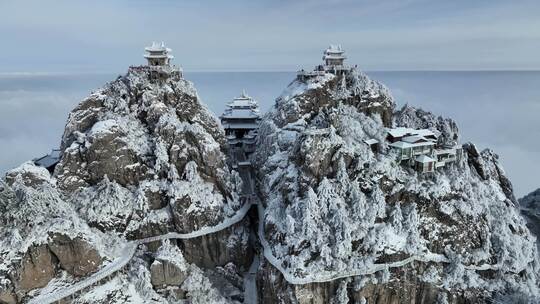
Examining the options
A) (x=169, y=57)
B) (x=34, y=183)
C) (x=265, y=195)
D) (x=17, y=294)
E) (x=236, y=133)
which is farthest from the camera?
(x=236, y=133)

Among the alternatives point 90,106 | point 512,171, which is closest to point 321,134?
point 90,106

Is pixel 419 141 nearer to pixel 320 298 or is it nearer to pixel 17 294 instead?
pixel 320 298

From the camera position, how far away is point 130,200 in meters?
46.0

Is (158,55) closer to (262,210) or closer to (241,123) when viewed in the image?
(241,123)

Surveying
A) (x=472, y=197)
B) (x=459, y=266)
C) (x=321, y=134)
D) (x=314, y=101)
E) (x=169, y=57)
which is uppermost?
(x=169, y=57)

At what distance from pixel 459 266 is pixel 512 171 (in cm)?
11335

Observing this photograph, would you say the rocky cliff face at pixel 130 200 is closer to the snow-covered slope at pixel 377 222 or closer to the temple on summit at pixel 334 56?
the snow-covered slope at pixel 377 222

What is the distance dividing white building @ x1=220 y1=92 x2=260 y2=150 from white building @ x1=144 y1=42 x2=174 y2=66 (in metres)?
14.6

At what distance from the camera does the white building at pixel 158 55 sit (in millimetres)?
52438

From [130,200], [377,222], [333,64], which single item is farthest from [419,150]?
[130,200]

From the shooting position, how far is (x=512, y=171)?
136m

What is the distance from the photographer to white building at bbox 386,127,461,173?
155ft

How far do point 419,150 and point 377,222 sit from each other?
11274 mm

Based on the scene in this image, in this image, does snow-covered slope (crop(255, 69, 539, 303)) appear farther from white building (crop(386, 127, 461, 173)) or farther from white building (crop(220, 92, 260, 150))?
white building (crop(220, 92, 260, 150))
